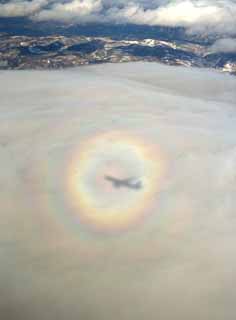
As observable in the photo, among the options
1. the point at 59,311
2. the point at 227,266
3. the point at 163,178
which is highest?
the point at 163,178

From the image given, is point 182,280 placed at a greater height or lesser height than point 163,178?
lesser

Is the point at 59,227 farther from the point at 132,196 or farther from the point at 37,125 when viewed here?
the point at 37,125

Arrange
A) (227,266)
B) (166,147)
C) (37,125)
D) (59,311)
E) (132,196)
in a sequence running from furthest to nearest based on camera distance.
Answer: (37,125) < (166,147) < (132,196) < (227,266) < (59,311)

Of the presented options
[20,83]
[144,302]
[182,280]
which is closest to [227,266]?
[182,280]

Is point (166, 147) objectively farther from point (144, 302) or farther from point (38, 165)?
point (144, 302)

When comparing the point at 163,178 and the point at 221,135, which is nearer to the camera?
the point at 163,178

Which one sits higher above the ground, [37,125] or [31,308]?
[37,125]

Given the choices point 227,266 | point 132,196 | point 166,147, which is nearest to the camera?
point 227,266

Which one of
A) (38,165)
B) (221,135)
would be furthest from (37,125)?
(221,135)

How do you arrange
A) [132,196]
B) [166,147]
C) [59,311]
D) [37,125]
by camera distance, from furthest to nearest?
[37,125], [166,147], [132,196], [59,311]
